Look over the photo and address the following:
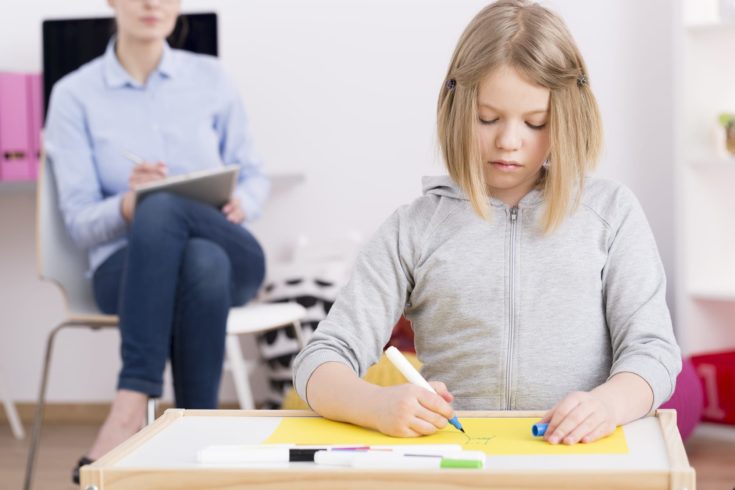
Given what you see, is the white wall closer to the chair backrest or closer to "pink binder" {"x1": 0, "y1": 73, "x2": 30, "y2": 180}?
"pink binder" {"x1": 0, "y1": 73, "x2": 30, "y2": 180}

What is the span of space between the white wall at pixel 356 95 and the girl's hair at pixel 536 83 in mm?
1893

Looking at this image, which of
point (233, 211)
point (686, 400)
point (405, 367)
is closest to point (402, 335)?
point (233, 211)

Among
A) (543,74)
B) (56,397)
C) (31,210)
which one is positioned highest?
(543,74)

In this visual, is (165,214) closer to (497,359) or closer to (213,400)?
(213,400)

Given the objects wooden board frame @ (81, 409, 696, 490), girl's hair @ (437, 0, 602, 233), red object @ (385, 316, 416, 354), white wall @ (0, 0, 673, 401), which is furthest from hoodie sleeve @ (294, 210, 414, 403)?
white wall @ (0, 0, 673, 401)

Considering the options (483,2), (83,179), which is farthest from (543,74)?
(483,2)

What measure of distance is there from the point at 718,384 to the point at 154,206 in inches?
57.1

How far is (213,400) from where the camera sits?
2.11 m

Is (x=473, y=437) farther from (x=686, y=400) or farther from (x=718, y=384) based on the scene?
(x=718, y=384)

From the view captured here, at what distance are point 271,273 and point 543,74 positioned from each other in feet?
6.13

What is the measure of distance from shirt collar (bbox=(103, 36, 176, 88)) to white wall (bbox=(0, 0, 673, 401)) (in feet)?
2.23

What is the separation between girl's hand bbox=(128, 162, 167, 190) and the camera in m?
2.27

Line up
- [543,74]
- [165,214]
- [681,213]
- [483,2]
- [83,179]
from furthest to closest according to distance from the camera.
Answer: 1. [483,2]
2. [681,213]
3. [83,179]
4. [165,214]
5. [543,74]

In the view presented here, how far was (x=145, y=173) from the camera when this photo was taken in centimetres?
228
